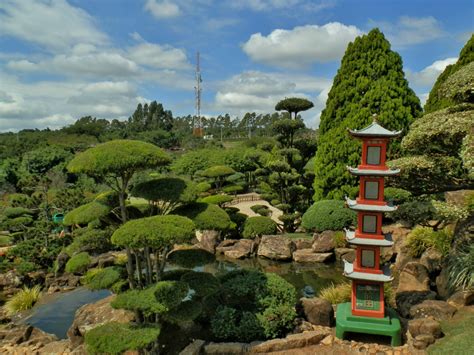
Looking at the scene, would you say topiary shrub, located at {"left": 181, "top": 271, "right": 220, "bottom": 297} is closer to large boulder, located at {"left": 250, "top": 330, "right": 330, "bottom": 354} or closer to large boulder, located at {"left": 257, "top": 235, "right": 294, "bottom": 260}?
large boulder, located at {"left": 250, "top": 330, "right": 330, "bottom": 354}

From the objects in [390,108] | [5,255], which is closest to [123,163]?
[5,255]

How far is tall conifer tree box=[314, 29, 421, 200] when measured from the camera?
13.1 metres

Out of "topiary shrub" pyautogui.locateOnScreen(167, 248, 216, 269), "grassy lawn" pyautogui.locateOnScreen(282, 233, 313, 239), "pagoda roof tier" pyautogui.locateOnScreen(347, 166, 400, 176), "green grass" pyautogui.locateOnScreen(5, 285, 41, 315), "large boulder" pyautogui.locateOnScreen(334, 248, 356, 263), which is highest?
"pagoda roof tier" pyautogui.locateOnScreen(347, 166, 400, 176)

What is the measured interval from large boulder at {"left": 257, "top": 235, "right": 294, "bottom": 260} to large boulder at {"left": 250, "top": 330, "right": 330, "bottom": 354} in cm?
637

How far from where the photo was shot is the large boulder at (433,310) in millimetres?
6266

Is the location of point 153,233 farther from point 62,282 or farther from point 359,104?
point 359,104

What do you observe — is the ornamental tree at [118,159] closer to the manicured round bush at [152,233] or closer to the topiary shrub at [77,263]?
the manicured round bush at [152,233]

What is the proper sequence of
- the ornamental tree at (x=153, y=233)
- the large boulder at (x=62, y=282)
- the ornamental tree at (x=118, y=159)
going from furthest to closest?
the large boulder at (x=62, y=282) → the ornamental tree at (x=118, y=159) → the ornamental tree at (x=153, y=233)

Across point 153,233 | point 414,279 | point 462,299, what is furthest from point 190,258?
point 414,279

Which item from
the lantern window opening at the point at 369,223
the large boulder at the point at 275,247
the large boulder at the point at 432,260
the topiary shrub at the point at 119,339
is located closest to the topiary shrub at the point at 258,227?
the large boulder at the point at 275,247

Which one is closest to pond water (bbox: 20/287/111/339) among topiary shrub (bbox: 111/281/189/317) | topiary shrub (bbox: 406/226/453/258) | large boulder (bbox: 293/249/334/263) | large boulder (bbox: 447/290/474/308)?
topiary shrub (bbox: 111/281/189/317)

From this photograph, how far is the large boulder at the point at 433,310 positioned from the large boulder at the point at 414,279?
3.61 feet

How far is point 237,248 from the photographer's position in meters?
13.7

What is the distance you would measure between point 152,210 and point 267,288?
2701mm
